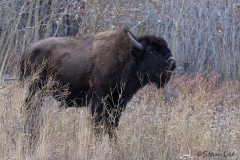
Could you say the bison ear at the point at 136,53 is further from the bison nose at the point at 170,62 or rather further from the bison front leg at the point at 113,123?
the bison front leg at the point at 113,123

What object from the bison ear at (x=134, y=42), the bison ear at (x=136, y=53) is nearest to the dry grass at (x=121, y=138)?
the bison ear at (x=136, y=53)

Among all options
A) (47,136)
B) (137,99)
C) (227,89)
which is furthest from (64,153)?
(227,89)

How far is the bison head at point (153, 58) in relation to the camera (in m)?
8.17

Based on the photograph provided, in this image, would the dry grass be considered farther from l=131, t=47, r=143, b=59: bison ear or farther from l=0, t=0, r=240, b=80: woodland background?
l=0, t=0, r=240, b=80: woodland background

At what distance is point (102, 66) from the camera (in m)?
7.84

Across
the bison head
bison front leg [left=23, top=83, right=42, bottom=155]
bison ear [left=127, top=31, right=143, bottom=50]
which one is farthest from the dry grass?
bison ear [left=127, top=31, right=143, bottom=50]

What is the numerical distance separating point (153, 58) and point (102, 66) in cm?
100

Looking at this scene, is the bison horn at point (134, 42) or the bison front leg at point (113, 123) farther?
the bison horn at point (134, 42)

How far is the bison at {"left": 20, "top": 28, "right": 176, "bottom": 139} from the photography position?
7754 millimetres

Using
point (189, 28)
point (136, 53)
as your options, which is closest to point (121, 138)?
point (136, 53)

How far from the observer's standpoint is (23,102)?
736 cm

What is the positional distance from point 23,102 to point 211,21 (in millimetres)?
10578

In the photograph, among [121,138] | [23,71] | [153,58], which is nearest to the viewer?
[121,138]

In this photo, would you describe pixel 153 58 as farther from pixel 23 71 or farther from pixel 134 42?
pixel 23 71
